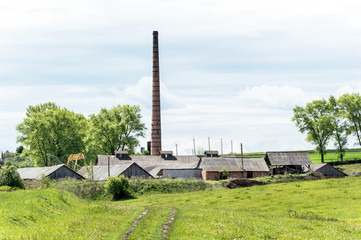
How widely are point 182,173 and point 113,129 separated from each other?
2598 cm

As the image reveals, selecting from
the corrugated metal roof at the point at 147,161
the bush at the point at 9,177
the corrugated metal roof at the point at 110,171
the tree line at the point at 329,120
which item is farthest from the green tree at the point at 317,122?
the bush at the point at 9,177

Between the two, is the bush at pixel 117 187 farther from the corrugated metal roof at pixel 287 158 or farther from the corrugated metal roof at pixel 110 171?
the corrugated metal roof at pixel 287 158

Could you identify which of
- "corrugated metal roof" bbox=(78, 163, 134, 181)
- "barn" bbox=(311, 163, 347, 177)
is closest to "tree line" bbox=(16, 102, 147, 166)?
"corrugated metal roof" bbox=(78, 163, 134, 181)

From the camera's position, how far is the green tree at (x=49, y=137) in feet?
329

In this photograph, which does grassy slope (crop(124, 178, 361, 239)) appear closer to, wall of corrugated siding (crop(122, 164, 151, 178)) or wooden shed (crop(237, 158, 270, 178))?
wall of corrugated siding (crop(122, 164, 151, 178))

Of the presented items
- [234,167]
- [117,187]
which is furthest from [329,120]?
[117,187]

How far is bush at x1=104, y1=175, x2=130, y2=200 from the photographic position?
64188 millimetres

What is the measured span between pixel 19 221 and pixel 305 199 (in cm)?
3355

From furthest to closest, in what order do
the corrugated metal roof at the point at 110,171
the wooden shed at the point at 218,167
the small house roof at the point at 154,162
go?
1. the small house roof at the point at 154,162
2. the wooden shed at the point at 218,167
3. the corrugated metal roof at the point at 110,171

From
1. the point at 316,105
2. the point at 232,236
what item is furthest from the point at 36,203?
the point at 316,105

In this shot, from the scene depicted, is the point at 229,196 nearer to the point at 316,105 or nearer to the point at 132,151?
the point at 132,151

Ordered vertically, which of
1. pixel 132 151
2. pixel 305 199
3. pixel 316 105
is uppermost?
pixel 316 105

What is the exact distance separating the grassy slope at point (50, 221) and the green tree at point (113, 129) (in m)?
67.5

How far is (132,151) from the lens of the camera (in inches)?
4321
